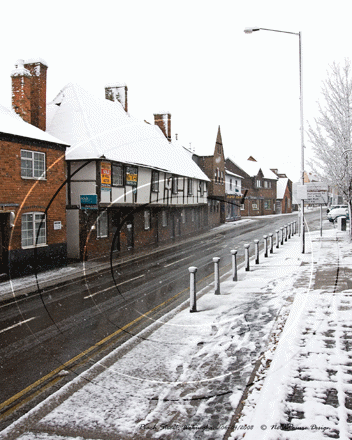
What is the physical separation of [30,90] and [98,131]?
4497 mm

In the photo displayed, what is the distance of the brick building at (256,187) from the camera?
5584 centimetres

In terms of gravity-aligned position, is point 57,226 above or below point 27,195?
below

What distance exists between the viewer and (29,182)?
1625 cm

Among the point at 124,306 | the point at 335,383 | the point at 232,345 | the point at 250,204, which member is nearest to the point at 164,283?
the point at 124,306

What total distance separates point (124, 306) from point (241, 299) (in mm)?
3238

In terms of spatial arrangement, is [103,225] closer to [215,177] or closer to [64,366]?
[64,366]

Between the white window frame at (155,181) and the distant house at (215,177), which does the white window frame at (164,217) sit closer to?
the white window frame at (155,181)

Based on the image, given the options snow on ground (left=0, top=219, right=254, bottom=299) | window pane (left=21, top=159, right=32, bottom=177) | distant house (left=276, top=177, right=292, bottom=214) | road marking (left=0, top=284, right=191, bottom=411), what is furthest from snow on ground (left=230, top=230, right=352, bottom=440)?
distant house (left=276, top=177, right=292, bottom=214)

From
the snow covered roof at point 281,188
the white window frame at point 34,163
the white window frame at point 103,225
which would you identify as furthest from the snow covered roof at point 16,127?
the snow covered roof at point 281,188

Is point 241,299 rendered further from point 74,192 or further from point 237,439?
point 74,192

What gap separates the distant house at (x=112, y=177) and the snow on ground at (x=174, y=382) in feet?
25.0

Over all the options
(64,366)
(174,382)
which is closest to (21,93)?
Result: (64,366)

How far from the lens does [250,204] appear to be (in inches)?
2256

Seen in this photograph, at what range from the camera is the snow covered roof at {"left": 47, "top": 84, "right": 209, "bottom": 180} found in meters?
20.2
